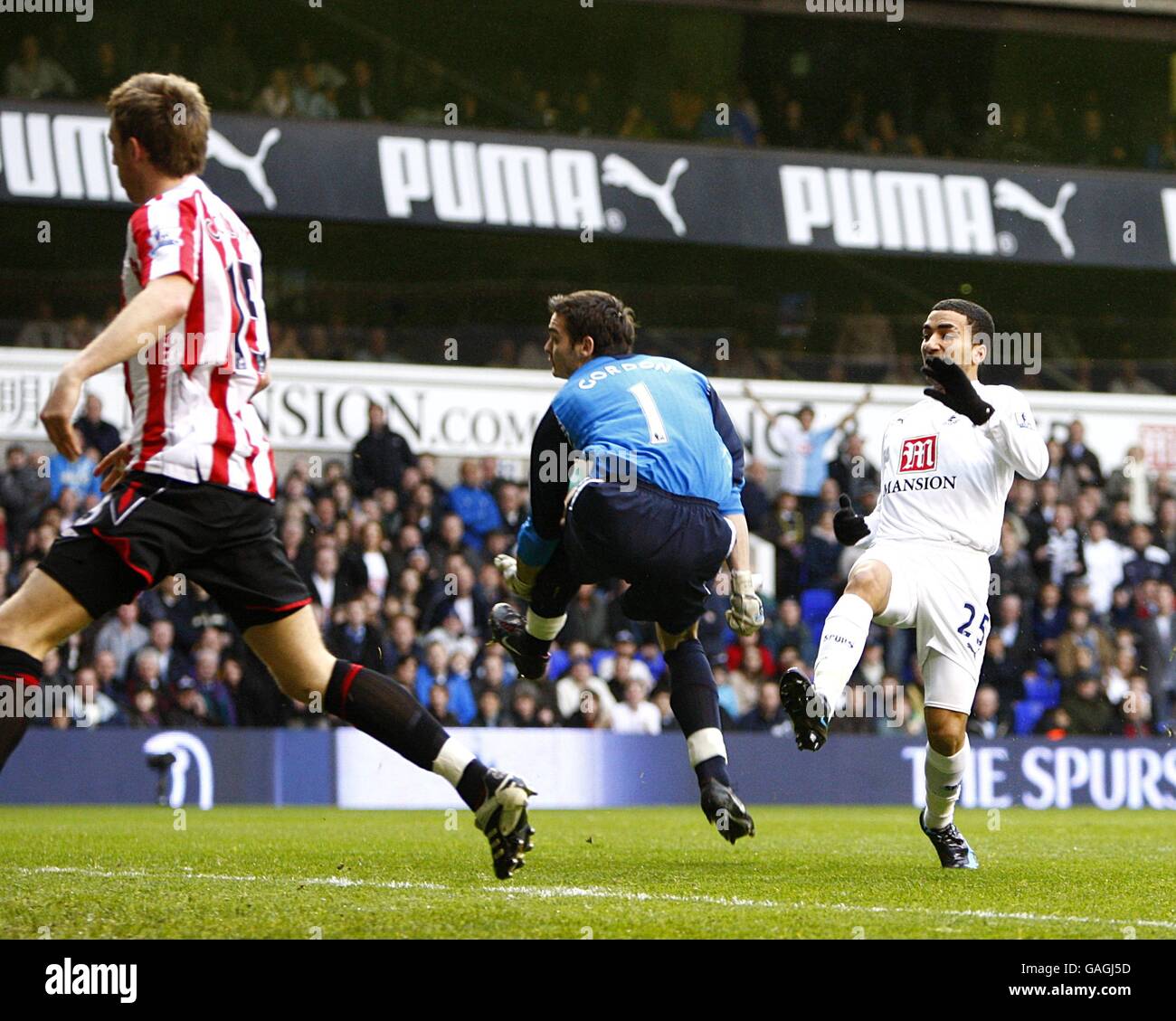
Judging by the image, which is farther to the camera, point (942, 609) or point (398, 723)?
point (942, 609)

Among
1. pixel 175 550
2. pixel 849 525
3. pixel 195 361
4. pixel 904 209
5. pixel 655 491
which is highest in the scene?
pixel 904 209

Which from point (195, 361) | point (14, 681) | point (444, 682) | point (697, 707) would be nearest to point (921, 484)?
point (697, 707)

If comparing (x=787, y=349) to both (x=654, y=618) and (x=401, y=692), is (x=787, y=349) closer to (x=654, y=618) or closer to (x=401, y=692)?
(x=654, y=618)

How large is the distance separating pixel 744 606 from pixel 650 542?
493mm

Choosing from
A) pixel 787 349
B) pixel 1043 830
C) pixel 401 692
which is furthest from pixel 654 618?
pixel 787 349

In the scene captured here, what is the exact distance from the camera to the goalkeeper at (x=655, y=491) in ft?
21.3

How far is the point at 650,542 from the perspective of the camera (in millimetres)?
6480

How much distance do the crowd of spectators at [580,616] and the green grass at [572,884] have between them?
353cm

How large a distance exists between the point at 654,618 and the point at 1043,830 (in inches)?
202

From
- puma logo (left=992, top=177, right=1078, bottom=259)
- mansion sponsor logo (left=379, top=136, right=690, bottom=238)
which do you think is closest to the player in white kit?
mansion sponsor logo (left=379, top=136, right=690, bottom=238)

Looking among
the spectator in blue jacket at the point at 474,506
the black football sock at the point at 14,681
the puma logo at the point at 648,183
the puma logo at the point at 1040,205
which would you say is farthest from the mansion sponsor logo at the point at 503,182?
the black football sock at the point at 14,681

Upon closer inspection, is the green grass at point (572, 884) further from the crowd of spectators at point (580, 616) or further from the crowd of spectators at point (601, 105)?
the crowd of spectators at point (601, 105)
